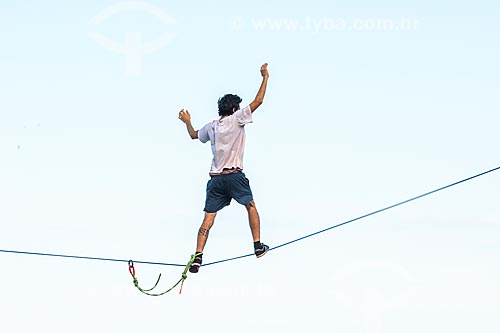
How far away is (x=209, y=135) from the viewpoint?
1469 cm

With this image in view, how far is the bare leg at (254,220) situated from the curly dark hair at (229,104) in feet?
4.63

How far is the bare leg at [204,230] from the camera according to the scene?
47.9ft

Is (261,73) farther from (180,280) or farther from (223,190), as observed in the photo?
(180,280)

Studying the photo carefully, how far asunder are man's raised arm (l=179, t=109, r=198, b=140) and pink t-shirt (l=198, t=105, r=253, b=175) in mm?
434

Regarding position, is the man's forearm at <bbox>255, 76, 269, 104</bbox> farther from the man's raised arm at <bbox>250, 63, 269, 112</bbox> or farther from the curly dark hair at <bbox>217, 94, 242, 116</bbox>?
the curly dark hair at <bbox>217, 94, 242, 116</bbox>

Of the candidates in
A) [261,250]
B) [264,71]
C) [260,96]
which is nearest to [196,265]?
[261,250]

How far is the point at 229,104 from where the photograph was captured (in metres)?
14.6

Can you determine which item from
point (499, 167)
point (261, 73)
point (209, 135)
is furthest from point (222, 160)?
point (499, 167)

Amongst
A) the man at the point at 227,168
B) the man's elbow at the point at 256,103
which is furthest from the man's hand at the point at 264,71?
the man's elbow at the point at 256,103

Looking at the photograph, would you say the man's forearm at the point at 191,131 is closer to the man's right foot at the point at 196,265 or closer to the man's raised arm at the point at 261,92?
the man's raised arm at the point at 261,92

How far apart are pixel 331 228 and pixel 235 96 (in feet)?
8.04

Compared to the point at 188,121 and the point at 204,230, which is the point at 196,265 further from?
the point at 188,121

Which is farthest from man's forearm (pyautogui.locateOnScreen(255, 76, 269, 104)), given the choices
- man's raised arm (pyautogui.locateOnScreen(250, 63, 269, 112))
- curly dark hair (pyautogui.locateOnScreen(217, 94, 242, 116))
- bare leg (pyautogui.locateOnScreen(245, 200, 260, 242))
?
bare leg (pyautogui.locateOnScreen(245, 200, 260, 242))

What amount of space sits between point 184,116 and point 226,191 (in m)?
1.51
